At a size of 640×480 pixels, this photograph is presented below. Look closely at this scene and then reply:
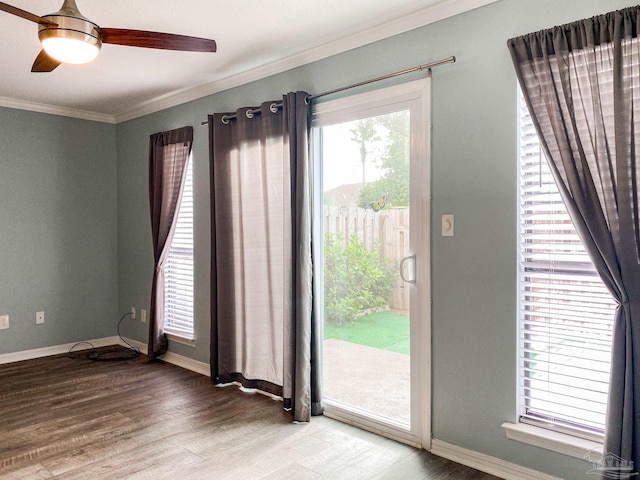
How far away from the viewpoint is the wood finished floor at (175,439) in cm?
260

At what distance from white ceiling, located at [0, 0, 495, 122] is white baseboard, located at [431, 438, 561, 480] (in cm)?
238

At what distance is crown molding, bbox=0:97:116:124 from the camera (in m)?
4.69

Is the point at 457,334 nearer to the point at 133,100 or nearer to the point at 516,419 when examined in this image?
the point at 516,419

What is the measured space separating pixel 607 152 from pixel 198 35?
2.46m

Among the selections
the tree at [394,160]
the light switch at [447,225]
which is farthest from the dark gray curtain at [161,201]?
the light switch at [447,225]

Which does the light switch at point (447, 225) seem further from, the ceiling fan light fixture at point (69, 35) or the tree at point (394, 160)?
the ceiling fan light fixture at point (69, 35)

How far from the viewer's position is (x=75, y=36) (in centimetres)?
194

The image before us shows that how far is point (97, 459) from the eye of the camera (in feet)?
9.02

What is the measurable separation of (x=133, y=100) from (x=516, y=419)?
4.34 m

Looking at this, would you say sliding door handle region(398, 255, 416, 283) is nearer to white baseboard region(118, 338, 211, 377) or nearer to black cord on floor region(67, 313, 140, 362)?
white baseboard region(118, 338, 211, 377)

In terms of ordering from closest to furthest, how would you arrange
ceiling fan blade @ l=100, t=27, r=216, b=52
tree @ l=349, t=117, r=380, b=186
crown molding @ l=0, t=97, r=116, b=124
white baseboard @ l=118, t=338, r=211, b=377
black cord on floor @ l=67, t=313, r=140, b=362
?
ceiling fan blade @ l=100, t=27, r=216, b=52 → tree @ l=349, t=117, r=380, b=186 → white baseboard @ l=118, t=338, r=211, b=377 → crown molding @ l=0, t=97, r=116, b=124 → black cord on floor @ l=67, t=313, r=140, b=362

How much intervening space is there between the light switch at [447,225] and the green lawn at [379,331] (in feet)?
1.93

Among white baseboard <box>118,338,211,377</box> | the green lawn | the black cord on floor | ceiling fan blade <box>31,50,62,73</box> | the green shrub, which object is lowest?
the black cord on floor

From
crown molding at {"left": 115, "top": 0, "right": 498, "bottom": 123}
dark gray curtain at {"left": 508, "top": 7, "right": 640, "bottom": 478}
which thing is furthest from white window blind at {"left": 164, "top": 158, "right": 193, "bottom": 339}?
dark gray curtain at {"left": 508, "top": 7, "right": 640, "bottom": 478}
